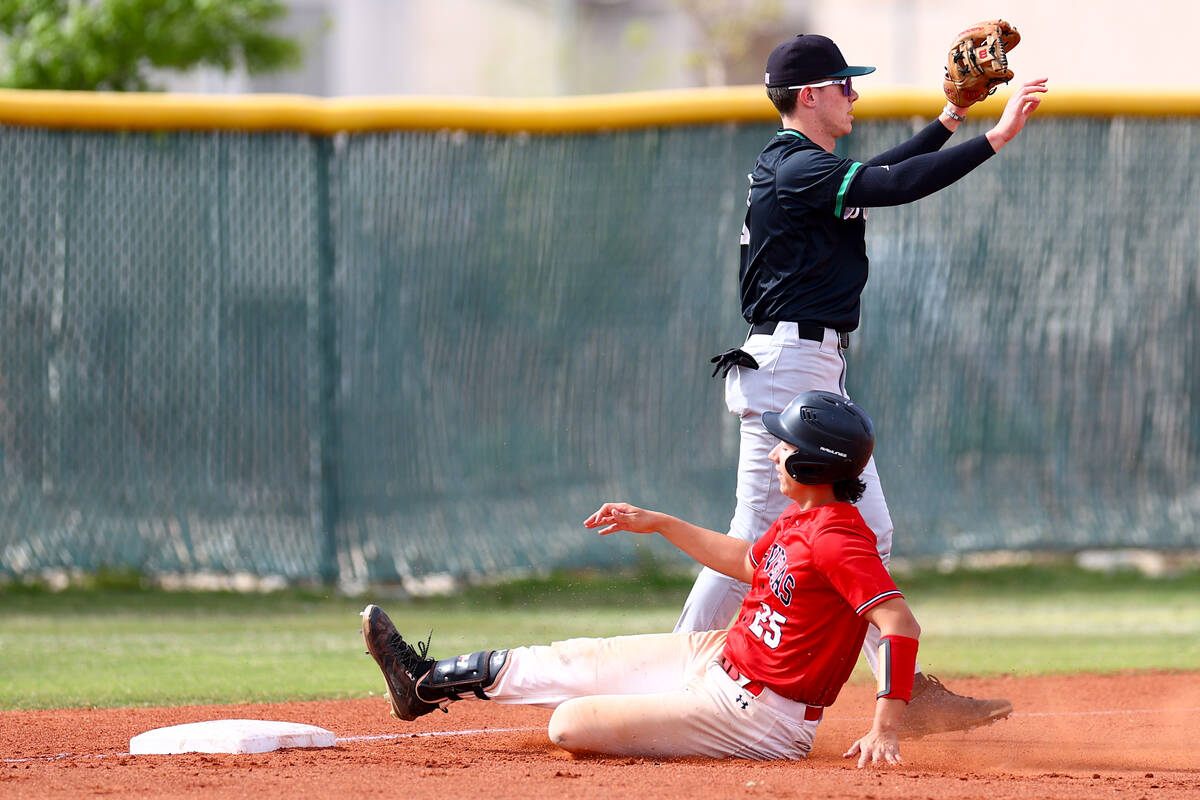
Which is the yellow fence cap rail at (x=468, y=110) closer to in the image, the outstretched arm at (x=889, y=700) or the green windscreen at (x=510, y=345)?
the green windscreen at (x=510, y=345)

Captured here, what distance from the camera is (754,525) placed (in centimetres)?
426

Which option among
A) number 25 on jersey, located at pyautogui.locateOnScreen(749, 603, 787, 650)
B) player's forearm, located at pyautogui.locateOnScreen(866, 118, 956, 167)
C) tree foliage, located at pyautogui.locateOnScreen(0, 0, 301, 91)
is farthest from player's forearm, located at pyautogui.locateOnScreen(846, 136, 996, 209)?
tree foliage, located at pyautogui.locateOnScreen(0, 0, 301, 91)

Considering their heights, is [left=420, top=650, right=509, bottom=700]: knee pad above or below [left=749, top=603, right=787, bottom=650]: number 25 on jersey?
below

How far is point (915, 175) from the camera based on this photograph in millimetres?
3994

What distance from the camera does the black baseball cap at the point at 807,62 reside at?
434 cm

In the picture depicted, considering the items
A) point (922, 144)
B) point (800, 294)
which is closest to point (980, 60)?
point (922, 144)

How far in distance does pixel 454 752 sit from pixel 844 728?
139 centimetres

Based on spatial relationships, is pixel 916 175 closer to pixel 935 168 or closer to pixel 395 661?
pixel 935 168

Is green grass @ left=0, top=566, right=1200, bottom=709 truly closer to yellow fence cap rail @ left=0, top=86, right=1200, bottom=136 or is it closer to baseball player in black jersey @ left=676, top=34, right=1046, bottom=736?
baseball player in black jersey @ left=676, top=34, right=1046, bottom=736

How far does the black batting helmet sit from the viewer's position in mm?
3771

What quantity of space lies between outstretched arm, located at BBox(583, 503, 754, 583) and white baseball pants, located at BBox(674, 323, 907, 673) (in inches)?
5.5

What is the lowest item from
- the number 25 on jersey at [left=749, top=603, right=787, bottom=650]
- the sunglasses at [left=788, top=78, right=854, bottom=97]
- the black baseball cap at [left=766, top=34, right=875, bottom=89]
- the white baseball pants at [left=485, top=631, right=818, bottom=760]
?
the white baseball pants at [left=485, top=631, right=818, bottom=760]

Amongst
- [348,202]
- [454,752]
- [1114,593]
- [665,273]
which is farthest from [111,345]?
[1114,593]

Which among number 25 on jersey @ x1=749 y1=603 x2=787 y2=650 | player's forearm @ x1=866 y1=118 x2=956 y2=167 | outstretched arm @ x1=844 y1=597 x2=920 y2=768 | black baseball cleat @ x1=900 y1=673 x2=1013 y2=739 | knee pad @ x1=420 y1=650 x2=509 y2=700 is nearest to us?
outstretched arm @ x1=844 y1=597 x2=920 y2=768
